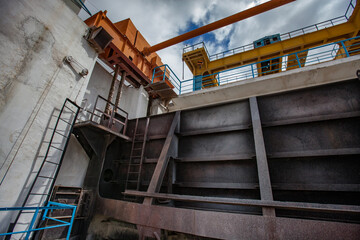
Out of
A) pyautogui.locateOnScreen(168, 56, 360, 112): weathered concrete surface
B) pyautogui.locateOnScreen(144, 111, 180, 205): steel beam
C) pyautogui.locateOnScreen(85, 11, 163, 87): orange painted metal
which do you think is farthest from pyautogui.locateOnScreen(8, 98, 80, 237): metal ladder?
pyautogui.locateOnScreen(168, 56, 360, 112): weathered concrete surface

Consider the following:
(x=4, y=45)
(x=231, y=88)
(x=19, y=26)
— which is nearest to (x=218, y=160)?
(x=231, y=88)

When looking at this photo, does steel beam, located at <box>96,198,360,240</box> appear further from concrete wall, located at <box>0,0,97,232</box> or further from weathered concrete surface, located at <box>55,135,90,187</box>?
weathered concrete surface, located at <box>55,135,90,187</box>

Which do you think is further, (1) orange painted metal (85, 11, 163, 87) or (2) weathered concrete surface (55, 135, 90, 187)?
(1) orange painted metal (85, 11, 163, 87)

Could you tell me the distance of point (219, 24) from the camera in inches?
450

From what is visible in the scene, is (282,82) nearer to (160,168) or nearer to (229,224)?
(160,168)

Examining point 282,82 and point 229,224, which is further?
point 282,82

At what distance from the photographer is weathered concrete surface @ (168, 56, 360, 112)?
21.1 feet

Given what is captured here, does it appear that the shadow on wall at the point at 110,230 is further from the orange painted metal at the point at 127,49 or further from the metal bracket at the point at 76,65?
the orange painted metal at the point at 127,49

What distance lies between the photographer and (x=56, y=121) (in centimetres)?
526

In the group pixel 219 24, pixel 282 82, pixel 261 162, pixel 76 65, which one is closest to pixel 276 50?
pixel 219 24

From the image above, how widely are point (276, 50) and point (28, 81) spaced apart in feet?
43.2

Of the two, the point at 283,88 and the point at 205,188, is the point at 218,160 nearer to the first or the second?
the point at 205,188

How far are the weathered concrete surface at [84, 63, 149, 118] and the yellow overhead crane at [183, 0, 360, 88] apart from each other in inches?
169

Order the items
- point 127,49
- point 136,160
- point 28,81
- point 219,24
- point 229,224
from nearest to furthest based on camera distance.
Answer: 1. point 229,224
2. point 28,81
3. point 136,160
4. point 127,49
5. point 219,24
